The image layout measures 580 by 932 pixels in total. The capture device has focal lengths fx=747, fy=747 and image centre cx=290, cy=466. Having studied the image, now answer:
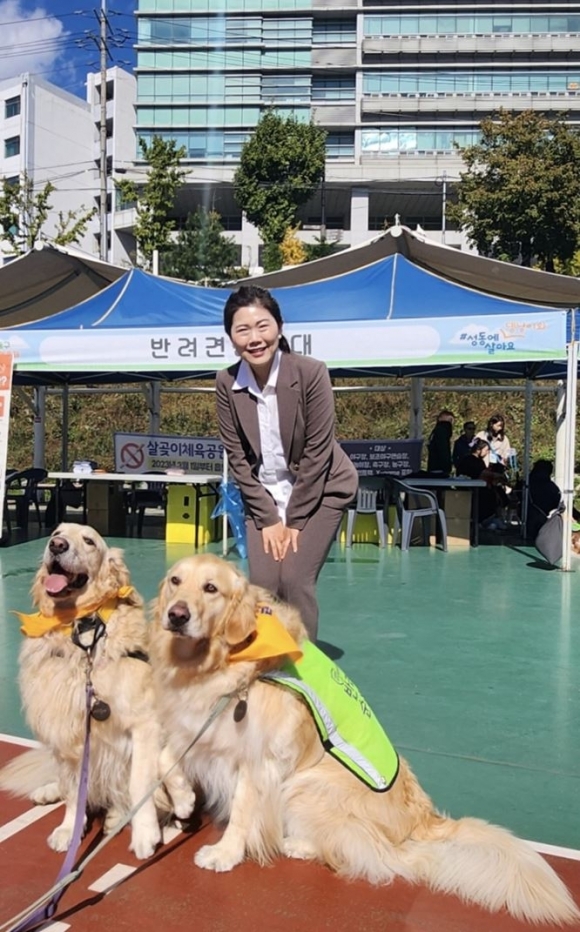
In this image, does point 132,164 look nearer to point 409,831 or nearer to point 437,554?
point 437,554

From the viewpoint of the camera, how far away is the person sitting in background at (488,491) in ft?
38.3

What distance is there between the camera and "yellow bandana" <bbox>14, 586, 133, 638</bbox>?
2723 millimetres

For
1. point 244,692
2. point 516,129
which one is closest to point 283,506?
point 244,692

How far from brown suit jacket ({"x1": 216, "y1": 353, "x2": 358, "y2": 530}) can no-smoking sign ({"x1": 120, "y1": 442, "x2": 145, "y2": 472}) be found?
879 cm

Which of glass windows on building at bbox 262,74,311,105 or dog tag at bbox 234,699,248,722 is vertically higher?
glass windows on building at bbox 262,74,311,105

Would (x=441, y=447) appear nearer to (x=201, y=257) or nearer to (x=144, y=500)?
(x=144, y=500)

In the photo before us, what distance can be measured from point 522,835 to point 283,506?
162cm

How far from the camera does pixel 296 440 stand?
319 centimetres

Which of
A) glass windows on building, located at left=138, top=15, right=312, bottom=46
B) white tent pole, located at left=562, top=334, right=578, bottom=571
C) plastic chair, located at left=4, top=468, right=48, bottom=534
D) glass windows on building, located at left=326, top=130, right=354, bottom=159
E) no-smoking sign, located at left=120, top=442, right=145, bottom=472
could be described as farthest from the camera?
glass windows on building, located at left=138, top=15, right=312, bottom=46

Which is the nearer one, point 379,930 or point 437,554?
point 379,930

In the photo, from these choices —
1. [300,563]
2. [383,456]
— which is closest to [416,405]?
[383,456]

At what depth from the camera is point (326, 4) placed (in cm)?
6988

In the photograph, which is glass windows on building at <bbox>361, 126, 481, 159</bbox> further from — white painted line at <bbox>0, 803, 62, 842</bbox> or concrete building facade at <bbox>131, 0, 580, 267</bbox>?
white painted line at <bbox>0, 803, 62, 842</bbox>

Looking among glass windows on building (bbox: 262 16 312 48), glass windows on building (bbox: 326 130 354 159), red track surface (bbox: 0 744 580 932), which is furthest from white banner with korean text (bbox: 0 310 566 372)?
glass windows on building (bbox: 262 16 312 48)
